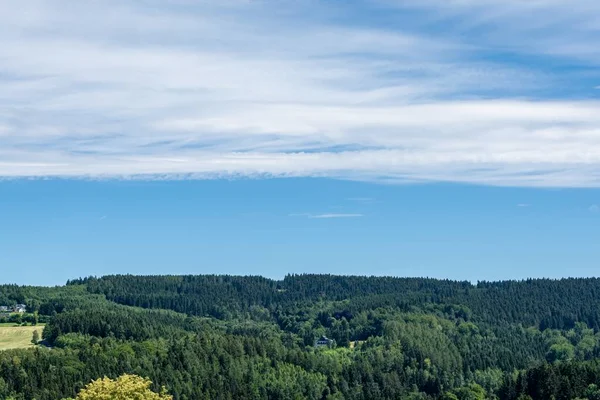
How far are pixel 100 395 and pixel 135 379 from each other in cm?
761

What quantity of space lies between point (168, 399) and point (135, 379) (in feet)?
22.0

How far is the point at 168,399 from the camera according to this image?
414 ft

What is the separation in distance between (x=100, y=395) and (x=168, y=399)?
13.5m

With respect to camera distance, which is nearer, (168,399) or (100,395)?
(100,395)

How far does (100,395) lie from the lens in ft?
377

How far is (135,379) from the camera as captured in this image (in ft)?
400
